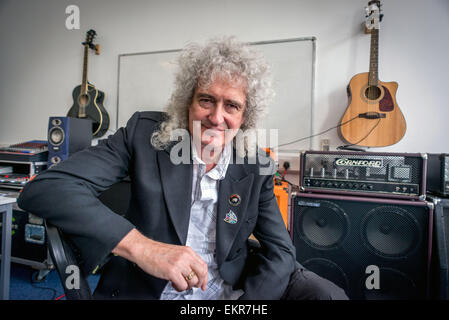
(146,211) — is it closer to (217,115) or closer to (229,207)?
(229,207)

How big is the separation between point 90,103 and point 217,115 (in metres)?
2.14

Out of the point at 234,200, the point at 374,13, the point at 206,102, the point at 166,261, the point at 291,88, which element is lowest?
the point at 166,261

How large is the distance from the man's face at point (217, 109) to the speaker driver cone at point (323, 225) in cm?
83

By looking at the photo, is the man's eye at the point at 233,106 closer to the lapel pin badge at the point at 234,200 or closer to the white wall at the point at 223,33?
the lapel pin badge at the point at 234,200

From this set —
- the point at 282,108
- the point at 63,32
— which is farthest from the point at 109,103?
the point at 282,108

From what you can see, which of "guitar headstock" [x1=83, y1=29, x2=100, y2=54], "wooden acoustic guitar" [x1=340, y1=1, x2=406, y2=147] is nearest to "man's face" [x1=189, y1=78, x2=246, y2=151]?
"wooden acoustic guitar" [x1=340, y1=1, x2=406, y2=147]

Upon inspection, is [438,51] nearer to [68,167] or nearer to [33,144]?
[68,167]

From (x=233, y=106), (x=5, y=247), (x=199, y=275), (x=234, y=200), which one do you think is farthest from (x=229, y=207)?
(x=5, y=247)

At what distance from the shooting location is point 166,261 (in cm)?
59

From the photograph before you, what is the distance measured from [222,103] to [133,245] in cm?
55

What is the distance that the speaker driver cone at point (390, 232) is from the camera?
4.09 feet

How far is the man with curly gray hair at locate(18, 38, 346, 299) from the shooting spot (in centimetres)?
63

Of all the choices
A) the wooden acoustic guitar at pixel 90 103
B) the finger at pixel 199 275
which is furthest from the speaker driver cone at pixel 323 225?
the wooden acoustic guitar at pixel 90 103

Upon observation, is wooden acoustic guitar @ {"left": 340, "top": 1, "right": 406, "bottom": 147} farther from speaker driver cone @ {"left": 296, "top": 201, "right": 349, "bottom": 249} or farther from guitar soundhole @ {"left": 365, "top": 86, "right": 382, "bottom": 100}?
speaker driver cone @ {"left": 296, "top": 201, "right": 349, "bottom": 249}
